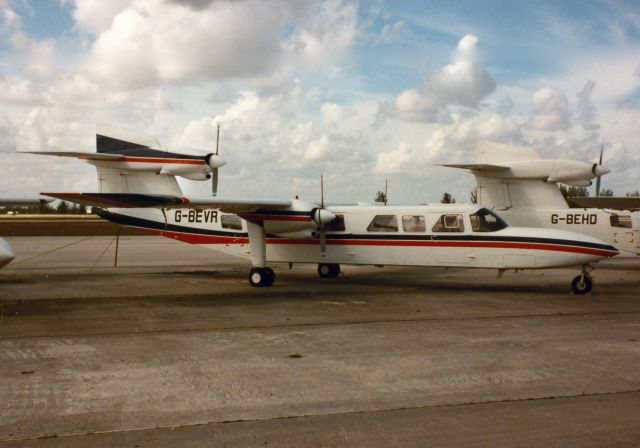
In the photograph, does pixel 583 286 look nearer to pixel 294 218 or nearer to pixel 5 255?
pixel 294 218

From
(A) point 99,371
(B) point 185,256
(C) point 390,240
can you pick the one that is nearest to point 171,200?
(C) point 390,240

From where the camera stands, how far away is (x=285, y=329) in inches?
385

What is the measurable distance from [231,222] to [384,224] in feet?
15.7

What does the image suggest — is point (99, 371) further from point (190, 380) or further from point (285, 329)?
point (285, 329)

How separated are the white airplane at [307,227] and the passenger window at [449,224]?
26 millimetres

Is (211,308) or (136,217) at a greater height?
(136,217)

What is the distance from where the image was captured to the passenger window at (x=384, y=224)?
629 inches

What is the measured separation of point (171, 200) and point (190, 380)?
7.55 metres

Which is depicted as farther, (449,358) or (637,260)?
(637,260)

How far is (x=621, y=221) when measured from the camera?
19234 millimetres

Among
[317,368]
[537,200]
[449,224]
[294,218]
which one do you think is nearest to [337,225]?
[294,218]

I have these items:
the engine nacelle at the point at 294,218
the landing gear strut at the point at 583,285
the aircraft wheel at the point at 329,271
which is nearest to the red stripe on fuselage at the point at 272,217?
the engine nacelle at the point at 294,218

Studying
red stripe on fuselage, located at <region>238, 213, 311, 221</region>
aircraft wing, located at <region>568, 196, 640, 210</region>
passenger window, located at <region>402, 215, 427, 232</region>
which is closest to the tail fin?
red stripe on fuselage, located at <region>238, 213, 311, 221</region>

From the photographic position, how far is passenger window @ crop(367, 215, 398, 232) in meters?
16.0
